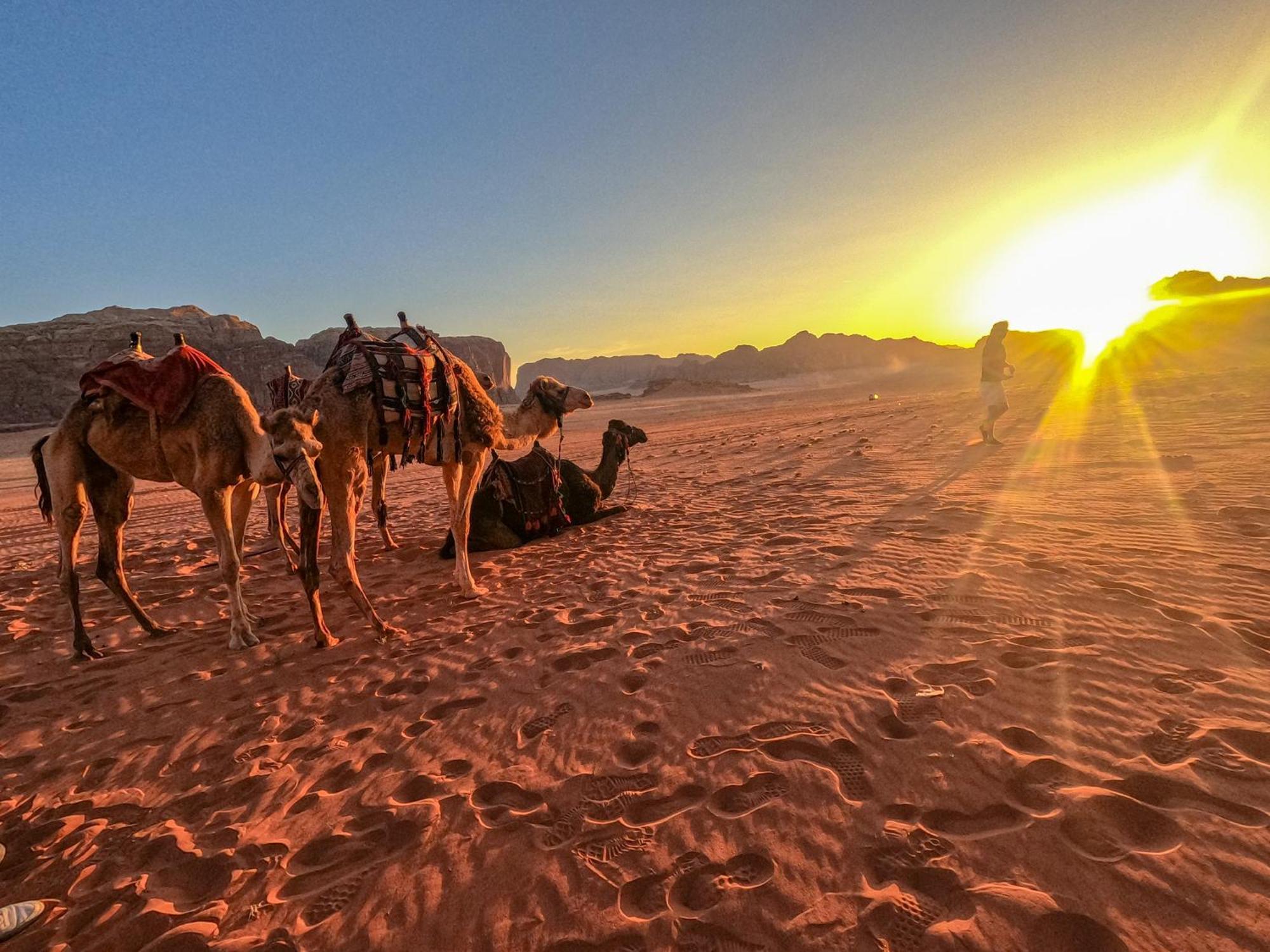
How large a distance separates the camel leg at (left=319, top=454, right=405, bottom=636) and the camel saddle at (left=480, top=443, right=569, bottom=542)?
258cm

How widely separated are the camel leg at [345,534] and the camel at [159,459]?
0.41m

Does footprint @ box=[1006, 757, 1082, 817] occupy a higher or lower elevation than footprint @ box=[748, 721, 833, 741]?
higher

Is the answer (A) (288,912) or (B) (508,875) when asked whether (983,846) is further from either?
(A) (288,912)

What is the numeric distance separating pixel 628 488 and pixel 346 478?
6.28 meters

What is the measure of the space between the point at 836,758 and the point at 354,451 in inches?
168

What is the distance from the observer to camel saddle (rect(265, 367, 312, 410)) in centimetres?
597

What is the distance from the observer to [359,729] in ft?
11.0

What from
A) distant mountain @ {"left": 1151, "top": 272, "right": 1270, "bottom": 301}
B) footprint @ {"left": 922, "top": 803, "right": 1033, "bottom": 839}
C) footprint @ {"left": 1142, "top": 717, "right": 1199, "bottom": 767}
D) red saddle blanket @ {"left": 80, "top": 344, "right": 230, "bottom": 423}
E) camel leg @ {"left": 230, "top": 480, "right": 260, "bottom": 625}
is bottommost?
footprint @ {"left": 922, "top": 803, "right": 1033, "bottom": 839}

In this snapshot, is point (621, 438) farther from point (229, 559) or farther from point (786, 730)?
point (786, 730)

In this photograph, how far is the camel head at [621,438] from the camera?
29.9ft

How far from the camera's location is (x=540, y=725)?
322cm

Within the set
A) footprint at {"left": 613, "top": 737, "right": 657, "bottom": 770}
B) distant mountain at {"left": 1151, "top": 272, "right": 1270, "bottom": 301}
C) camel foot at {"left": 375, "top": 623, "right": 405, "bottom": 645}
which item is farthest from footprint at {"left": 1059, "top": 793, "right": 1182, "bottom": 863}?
distant mountain at {"left": 1151, "top": 272, "right": 1270, "bottom": 301}

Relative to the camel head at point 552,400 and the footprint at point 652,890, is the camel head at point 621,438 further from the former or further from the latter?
the footprint at point 652,890

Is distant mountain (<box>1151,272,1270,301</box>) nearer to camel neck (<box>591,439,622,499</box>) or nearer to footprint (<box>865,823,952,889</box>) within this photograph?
camel neck (<box>591,439,622,499</box>)
